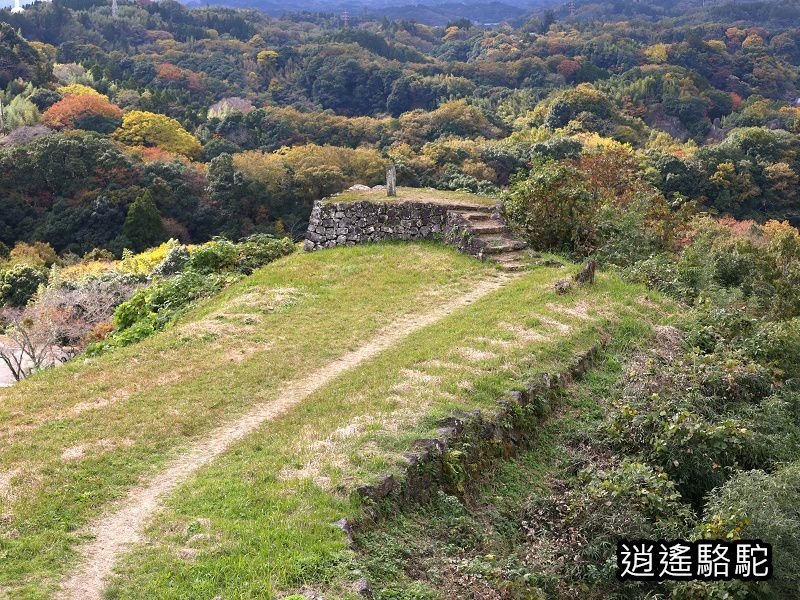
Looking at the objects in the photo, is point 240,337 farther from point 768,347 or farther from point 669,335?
point 768,347

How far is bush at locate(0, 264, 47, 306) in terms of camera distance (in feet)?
82.6

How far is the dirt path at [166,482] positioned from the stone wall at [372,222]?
5423 mm

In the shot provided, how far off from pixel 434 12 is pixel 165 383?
166193mm

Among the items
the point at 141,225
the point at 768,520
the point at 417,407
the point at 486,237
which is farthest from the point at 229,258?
the point at 141,225

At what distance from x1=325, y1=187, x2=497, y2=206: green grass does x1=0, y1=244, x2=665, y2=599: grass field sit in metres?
3.20

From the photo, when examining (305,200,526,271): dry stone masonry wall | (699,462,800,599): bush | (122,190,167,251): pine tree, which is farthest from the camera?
(122,190,167,251): pine tree

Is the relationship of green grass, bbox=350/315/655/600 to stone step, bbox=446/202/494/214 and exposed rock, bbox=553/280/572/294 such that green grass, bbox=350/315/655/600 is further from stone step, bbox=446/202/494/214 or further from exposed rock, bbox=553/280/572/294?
stone step, bbox=446/202/494/214

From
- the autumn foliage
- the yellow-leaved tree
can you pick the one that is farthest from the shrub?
the autumn foliage

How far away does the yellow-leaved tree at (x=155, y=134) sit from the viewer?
47.2 meters

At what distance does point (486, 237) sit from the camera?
15047 millimetres

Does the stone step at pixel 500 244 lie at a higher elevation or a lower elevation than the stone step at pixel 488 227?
lower

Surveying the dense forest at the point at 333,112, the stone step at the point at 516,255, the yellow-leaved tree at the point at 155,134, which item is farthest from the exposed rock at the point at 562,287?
the yellow-leaved tree at the point at 155,134

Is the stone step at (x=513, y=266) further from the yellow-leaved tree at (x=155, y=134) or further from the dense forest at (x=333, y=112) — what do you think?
the yellow-leaved tree at (x=155, y=134)

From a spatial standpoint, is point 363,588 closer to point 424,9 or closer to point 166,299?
point 166,299
